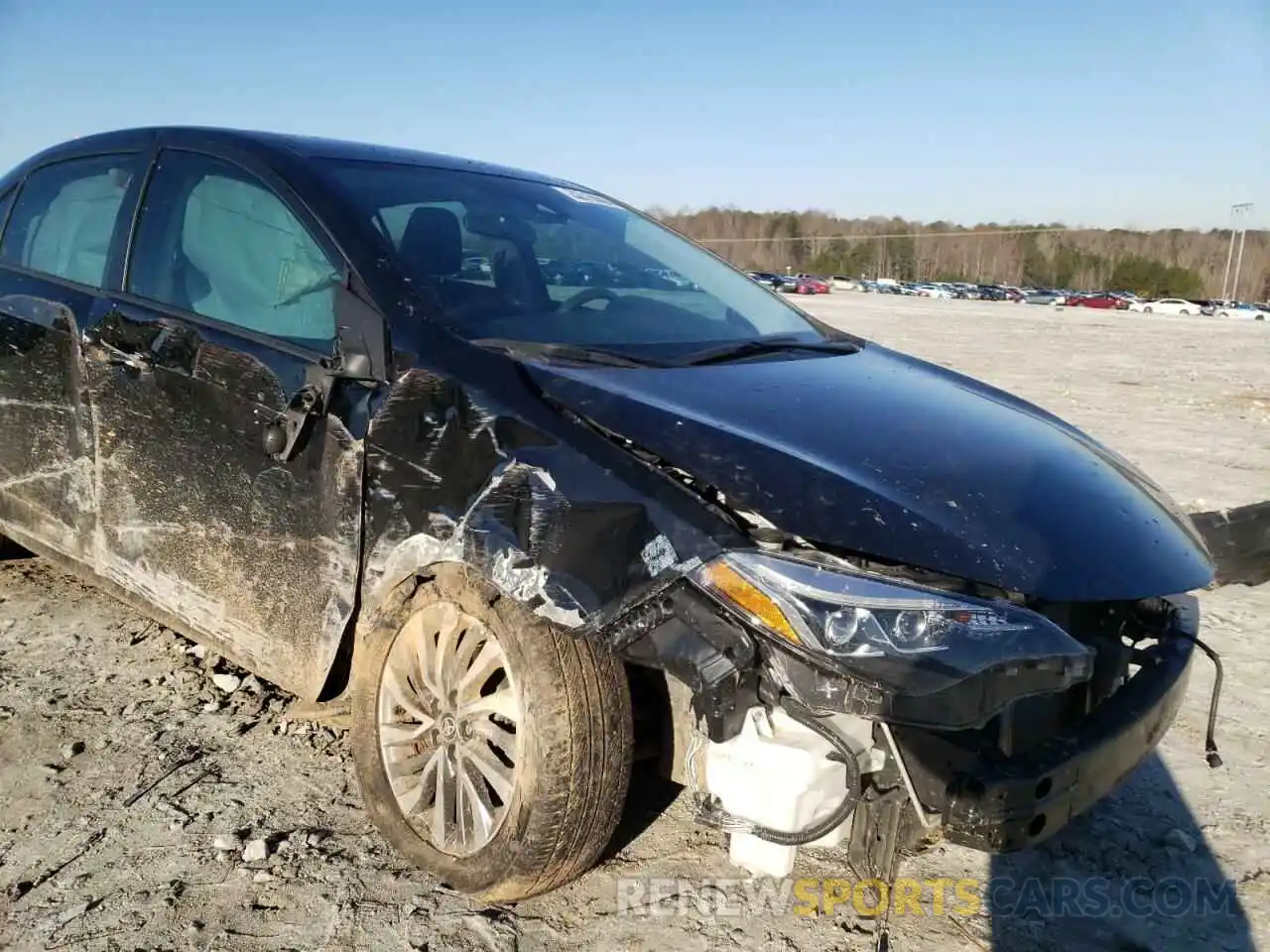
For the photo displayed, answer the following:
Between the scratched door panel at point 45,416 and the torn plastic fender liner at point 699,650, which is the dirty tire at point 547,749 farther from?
the scratched door panel at point 45,416

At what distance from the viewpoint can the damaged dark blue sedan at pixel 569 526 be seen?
5.95ft

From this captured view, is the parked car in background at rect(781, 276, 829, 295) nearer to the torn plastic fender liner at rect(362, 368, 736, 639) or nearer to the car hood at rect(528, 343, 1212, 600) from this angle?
the car hood at rect(528, 343, 1212, 600)

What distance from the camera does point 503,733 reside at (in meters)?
2.16

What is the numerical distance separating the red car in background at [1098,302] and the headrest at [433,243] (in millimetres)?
66024

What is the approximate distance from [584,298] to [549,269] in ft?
0.51

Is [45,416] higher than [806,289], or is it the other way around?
[806,289]

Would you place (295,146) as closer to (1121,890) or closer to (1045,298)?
(1121,890)

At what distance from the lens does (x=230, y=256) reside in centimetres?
283

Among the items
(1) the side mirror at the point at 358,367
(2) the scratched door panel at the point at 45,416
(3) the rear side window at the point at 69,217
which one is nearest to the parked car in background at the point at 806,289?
(3) the rear side window at the point at 69,217

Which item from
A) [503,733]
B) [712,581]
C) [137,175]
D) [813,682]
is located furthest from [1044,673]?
[137,175]

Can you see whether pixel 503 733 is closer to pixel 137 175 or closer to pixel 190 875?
pixel 190 875

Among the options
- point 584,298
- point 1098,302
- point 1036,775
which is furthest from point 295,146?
point 1098,302

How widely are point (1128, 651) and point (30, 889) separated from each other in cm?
255

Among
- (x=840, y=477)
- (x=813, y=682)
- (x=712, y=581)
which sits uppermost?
(x=840, y=477)
